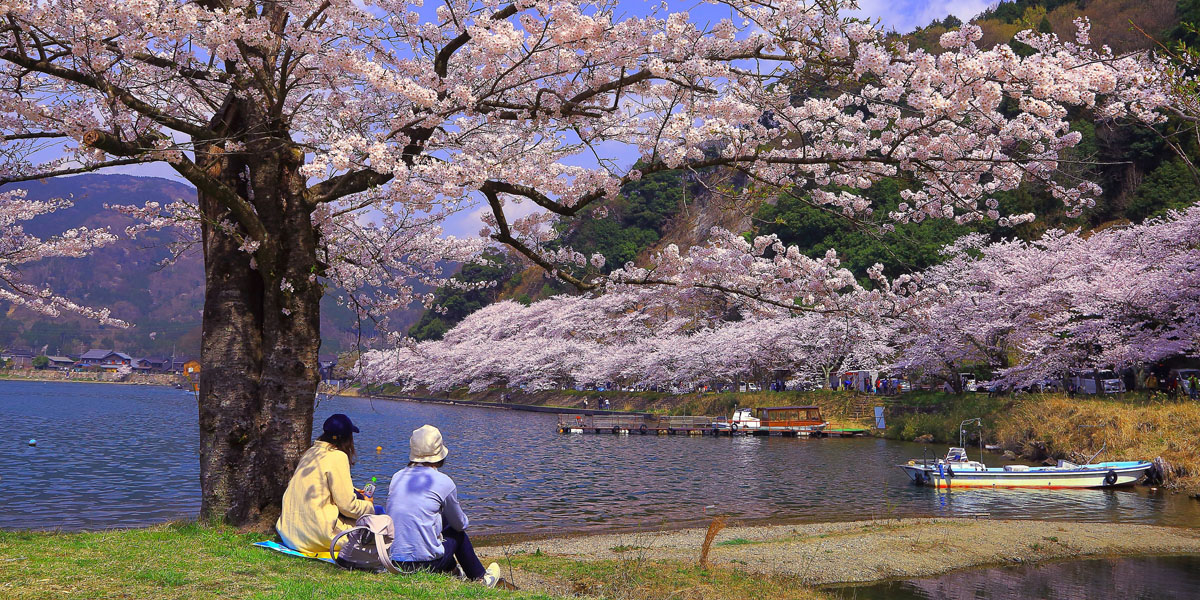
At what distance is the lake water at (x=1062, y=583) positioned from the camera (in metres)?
10.5

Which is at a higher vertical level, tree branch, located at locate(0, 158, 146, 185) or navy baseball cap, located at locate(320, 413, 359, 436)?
tree branch, located at locate(0, 158, 146, 185)

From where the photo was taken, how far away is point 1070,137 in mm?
8734

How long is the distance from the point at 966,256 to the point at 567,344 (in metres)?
33.0

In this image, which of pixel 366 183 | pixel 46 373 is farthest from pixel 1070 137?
pixel 46 373

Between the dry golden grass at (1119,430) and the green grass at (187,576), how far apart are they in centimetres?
2156

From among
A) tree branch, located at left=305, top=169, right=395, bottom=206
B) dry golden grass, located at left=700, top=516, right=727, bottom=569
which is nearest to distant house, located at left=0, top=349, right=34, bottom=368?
tree branch, located at left=305, top=169, right=395, bottom=206

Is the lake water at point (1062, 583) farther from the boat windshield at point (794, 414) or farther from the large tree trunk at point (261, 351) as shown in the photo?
the boat windshield at point (794, 414)

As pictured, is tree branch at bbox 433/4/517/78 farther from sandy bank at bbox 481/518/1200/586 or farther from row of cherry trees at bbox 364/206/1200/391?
sandy bank at bbox 481/518/1200/586

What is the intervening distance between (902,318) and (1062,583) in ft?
14.7

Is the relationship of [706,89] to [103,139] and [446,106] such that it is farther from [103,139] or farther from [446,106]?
[103,139]

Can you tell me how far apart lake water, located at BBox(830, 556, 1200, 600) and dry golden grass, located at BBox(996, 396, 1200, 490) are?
9776 mm

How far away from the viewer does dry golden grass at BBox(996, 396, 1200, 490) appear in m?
20.9

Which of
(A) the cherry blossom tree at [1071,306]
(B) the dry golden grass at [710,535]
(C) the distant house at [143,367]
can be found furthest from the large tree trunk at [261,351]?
(C) the distant house at [143,367]

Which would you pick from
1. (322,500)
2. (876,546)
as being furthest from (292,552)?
(876,546)
